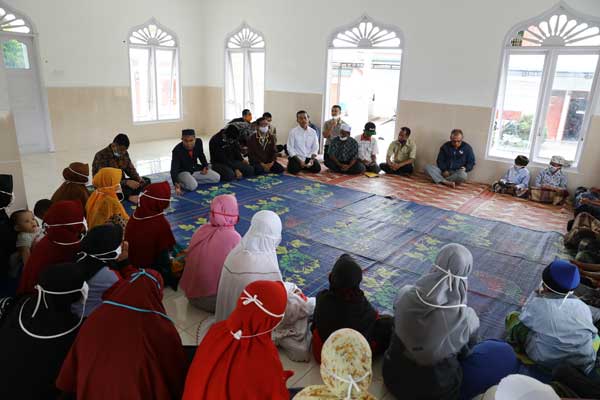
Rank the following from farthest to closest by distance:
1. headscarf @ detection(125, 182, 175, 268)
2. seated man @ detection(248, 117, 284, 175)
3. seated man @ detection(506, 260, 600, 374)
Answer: seated man @ detection(248, 117, 284, 175)
headscarf @ detection(125, 182, 175, 268)
seated man @ detection(506, 260, 600, 374)

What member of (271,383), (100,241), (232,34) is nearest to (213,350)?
(271,383)

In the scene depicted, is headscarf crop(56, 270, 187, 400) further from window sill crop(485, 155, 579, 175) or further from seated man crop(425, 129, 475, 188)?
window sill crop(485, 155, 579, 175)

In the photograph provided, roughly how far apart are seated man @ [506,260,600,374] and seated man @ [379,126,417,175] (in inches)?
175

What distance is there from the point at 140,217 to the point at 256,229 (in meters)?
0.97

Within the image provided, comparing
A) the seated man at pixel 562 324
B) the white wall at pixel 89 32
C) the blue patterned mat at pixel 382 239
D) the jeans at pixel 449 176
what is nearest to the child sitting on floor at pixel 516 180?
the jeans at pixel 449 176

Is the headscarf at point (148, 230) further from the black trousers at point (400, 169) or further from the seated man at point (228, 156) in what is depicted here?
the black trousers at point (400, 169)

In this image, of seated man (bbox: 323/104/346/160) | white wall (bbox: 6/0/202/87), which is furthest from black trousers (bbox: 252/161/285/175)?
white wall (bbox: 6/0/202/87)

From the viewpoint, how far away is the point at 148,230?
9.35ft

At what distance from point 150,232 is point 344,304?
146 centimetres

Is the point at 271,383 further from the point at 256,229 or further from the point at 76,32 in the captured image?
the point at 76,32

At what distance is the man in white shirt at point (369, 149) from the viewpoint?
263 inches

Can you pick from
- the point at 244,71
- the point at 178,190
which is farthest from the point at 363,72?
the point at 178,190

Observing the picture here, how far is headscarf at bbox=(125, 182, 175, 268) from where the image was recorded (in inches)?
112

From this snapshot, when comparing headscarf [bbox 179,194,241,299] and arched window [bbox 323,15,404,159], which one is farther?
arched window [bbox 323,15,404,159]
